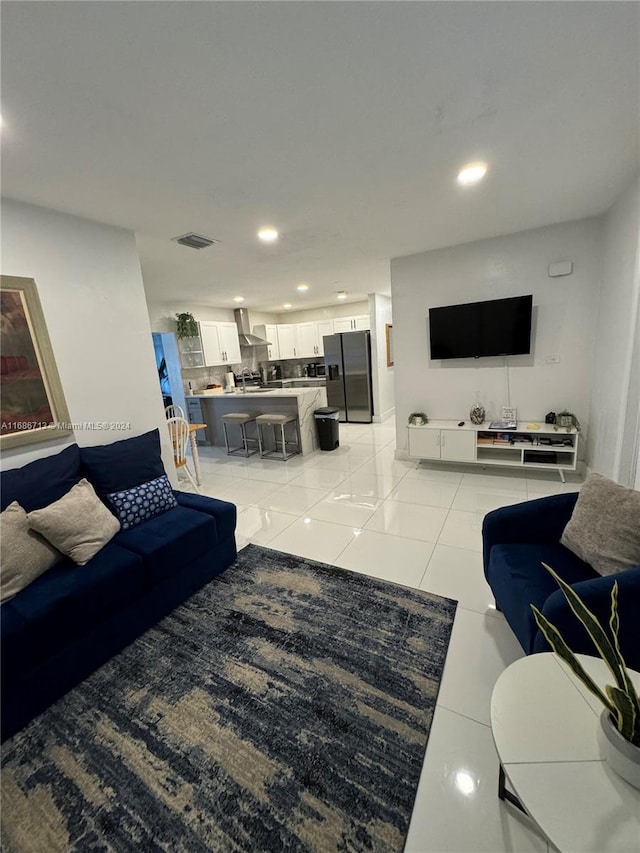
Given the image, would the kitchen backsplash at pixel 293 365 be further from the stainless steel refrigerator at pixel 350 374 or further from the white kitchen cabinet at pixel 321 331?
the stainless steel refrigerator at pixel 350 374

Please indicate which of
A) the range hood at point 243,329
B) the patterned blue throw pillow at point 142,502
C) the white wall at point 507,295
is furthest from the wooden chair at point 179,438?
the range hood at point 243,329

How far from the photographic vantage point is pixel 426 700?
1561mm

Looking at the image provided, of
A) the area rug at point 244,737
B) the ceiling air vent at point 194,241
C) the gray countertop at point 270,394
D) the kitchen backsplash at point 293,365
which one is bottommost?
the area rug at point 244,737

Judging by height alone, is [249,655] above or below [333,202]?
below

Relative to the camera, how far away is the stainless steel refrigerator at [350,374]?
6.91 m

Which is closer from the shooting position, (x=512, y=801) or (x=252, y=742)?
(x=512, y=801)

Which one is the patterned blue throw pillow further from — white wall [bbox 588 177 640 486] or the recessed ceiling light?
white wall [bbox 588 177 640 486]

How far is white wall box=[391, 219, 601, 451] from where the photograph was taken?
355cm

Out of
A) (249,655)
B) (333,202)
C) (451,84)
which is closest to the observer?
(451,84)

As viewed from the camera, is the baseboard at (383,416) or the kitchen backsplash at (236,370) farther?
the baseboard at (383,416)

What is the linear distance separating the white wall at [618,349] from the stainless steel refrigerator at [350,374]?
3941 mm

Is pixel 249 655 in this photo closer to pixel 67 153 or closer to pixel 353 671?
pixel 353 671

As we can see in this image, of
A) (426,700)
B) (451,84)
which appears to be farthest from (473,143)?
(426,700)

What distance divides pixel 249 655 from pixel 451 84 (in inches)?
114
